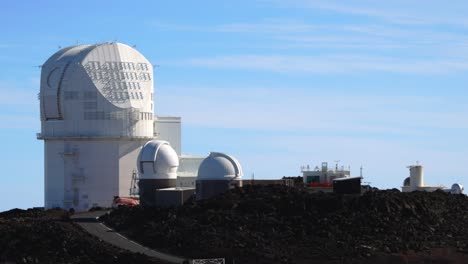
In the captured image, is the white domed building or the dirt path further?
the white domed building

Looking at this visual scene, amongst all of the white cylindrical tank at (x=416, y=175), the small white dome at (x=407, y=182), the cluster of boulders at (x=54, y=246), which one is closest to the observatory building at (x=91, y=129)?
the white cylindrical tank at (x=416, y=175)

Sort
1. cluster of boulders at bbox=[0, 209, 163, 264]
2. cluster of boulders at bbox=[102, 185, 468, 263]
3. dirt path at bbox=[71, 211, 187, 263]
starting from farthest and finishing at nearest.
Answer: cluster of boulders at bbox=[102, 185, 468, 263], dirt path at bbox=[71, 211, 187, 263], cluster of boulders at bbox=[0, 209, 163, 264]

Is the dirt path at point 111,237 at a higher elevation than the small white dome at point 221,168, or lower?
lower

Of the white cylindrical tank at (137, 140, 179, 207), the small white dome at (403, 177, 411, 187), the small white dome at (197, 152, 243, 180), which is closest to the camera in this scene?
the small white dome at (197, 152, 243, 180)

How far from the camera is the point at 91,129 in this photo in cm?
8431

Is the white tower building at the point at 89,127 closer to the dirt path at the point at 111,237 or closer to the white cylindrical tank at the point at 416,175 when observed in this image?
the dirt path at the point at 111,237

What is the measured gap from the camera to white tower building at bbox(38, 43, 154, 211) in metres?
84.2

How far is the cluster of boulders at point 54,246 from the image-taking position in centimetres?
5602

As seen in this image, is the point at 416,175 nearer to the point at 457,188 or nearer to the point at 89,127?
the point at 457,188

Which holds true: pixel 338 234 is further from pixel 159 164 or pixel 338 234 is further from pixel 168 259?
pixel 159 164

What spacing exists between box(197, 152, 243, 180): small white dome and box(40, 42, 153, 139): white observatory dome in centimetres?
1373

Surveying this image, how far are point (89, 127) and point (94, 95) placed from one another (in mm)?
2239

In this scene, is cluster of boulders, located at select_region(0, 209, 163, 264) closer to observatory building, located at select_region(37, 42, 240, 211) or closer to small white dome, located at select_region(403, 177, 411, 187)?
observatory building, located at select_region(37, 42, 240, 211)

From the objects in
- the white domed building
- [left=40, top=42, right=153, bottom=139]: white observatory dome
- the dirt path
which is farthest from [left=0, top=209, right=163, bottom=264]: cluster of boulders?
[left=40, top=42, right=153, bottom=139]: white observatory dome
